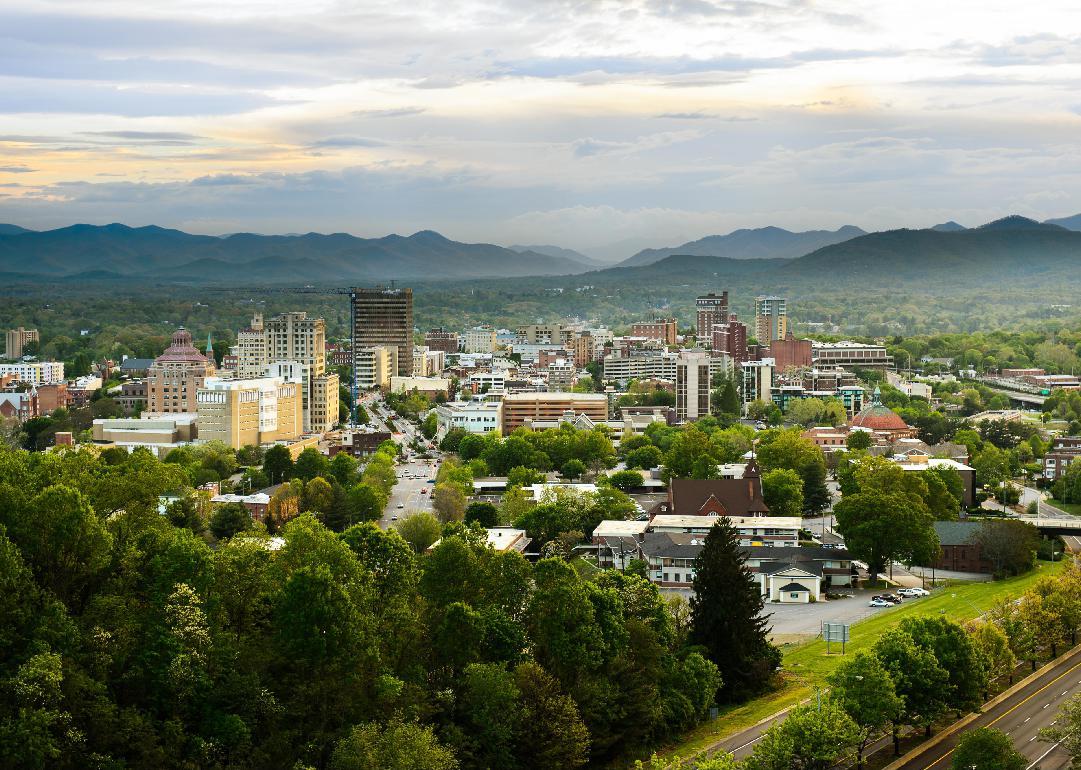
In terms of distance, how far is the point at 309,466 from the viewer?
168 feet

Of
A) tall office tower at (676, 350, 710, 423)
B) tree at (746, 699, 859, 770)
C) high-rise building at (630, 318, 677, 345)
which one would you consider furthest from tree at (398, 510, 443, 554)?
high-rise building at (630, 318, 677, 345)

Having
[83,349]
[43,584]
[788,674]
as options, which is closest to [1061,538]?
[788,674]

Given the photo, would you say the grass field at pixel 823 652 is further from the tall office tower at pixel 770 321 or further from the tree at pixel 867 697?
the tall office tower at pixel 770 321

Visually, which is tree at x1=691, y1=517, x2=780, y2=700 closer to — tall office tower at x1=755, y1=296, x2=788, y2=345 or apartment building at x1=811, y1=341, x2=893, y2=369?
apartment building at x1=811, y1=341, x2=893, y2=369

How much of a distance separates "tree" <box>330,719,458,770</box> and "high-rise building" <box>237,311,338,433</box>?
→ 50353 mm

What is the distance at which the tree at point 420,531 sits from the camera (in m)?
38.4

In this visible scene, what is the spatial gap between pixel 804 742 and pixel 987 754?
2705 millimetres

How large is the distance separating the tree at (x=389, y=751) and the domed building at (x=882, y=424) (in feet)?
154

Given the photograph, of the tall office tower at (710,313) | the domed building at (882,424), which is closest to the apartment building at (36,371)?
the domed building at (882,424)

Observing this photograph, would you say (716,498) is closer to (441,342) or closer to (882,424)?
(882,424)

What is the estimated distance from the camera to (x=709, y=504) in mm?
42438

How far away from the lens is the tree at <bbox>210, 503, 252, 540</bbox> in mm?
39031

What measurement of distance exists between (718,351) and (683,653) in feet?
258

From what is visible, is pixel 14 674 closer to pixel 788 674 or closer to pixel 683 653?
pixel 683 653
